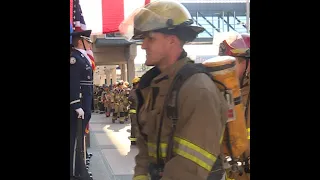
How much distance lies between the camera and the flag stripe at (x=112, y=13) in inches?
263

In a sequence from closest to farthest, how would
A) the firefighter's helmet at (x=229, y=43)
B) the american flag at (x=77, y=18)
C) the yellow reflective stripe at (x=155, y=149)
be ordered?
the yellow reflective stripe at (x=155, y=149) < the firefighter's helmet at (x=229, y=43) < the american flag at (x=77, y=18)

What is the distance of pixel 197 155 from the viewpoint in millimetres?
1632

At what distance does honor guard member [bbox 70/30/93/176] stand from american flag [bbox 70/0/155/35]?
1.45 meters

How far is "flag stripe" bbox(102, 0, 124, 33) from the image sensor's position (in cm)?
669

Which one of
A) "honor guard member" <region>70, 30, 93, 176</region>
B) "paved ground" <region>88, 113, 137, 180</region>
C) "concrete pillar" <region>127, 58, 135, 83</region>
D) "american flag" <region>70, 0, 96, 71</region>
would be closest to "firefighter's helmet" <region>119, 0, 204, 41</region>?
"honor guard member" <region>70, 30, 93, 176</region>

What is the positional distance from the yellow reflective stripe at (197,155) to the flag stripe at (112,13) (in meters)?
5.26

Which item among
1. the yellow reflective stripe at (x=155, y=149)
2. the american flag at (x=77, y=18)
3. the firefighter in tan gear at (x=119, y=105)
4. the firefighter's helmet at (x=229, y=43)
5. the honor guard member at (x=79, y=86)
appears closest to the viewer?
the yellow reflective stripe at (x=155, y=149)

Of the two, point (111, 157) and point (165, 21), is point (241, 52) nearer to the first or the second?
point (165, 21)

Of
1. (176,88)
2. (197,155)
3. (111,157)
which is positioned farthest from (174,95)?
(111,157)

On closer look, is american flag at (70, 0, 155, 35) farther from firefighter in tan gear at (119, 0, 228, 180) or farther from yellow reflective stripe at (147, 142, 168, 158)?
yellow reflective stripe at (147, 142, 168, 158)

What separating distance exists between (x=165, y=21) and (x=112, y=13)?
4.96m

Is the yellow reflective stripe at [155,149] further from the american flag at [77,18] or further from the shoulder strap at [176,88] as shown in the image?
the american flag at [77,18]

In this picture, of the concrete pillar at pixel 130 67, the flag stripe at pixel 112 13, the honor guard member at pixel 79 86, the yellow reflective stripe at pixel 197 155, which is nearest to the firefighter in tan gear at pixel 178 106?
the yellow reflective stripe at pixel 197 155

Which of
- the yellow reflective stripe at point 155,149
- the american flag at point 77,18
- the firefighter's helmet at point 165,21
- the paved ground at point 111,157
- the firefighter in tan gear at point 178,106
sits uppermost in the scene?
the american flag at point 77,18
